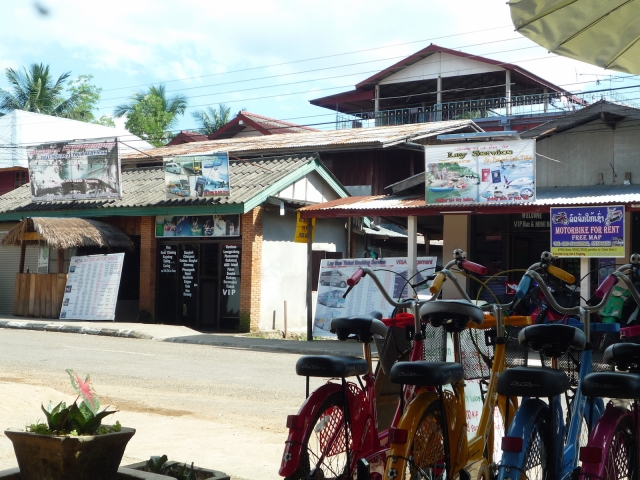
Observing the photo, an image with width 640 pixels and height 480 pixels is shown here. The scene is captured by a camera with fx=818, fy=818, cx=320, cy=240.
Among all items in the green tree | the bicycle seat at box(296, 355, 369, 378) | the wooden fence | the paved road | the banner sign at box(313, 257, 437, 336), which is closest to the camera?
the bicycle seat at box(296, 355, 369, 378)

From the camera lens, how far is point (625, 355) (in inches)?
172

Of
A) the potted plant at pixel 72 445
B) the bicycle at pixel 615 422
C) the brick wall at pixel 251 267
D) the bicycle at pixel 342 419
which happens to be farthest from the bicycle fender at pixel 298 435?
the brick wall at pixel 251 267

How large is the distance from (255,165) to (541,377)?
67.3ft

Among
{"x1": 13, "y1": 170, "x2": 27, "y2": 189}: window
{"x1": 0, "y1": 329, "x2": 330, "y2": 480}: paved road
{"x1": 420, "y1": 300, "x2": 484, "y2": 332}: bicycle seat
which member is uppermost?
{"x1": 13, "y1": 170, "x2": 27, "y2": 189}: window

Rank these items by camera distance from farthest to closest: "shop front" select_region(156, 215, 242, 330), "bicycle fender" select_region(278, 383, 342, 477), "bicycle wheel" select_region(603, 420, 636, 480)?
"shop front" select_region(156, 215, 242, 330) < "bicycle fender" select_region(278, 383, 342, 477) < "bicycle wheel" select_region(603, 420, 636, 480)

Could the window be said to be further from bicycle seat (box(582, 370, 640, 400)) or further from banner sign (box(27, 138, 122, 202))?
bicycle seat (box(582, 370, 640, 400))

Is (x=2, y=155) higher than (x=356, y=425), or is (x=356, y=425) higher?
(x=2, y=155)

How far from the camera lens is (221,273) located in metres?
22.3

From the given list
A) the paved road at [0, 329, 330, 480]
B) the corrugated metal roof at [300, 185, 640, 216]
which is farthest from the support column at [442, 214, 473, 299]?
the paved road at [0, 329, 330, 480]

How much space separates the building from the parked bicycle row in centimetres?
1585

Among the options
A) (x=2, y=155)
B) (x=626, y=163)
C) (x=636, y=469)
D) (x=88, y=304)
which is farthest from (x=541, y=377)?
(x=2, y=155)

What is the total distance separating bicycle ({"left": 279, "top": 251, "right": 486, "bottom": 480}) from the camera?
4359 millimetres

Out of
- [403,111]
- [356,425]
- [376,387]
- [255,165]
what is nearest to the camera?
[356,425]

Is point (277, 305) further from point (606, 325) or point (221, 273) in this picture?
point (606, 325)
